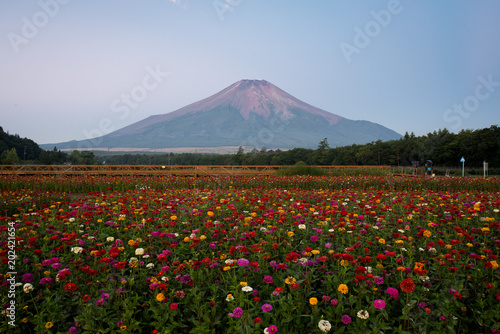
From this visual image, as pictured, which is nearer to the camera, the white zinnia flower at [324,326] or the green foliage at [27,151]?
the white zinnia flower at [324,326]

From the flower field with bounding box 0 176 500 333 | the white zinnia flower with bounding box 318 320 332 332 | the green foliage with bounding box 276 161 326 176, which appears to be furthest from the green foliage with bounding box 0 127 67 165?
the white zinnia flower with bounding box 318 320 332 332

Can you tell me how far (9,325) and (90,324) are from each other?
77 centimetres

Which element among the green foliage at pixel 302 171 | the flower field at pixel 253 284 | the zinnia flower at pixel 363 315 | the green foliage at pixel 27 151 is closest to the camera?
the zinnia flower at pixel 363 315

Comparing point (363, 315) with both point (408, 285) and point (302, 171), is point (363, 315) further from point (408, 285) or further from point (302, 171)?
point (302, 171)

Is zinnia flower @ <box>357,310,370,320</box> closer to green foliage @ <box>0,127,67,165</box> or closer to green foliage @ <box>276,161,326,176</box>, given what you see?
green foliage @ <box>276,161,326,176</box>

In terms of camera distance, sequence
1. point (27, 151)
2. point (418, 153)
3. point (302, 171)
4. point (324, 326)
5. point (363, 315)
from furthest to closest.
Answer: point (27, 151) → point (418, 153) → point (302, 171) → point (363, 315) → point (324, 326)

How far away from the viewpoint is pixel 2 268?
353 cm

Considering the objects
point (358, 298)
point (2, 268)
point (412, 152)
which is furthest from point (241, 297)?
point (412, 152)

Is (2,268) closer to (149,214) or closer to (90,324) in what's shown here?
(90,324)

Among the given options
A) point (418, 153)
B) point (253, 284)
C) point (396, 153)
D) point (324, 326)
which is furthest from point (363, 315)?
point (396, 153)

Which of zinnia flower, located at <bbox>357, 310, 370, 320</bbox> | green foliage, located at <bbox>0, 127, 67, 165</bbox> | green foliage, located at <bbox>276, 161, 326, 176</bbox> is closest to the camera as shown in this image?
zinnia flower, located at <bbox>357, 310, 370, 320</bbox>

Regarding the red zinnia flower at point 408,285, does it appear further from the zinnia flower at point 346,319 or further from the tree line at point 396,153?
the tree line at point 396,153

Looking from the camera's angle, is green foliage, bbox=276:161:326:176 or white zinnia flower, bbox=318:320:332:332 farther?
green foliage, bbox=276:161:326:176

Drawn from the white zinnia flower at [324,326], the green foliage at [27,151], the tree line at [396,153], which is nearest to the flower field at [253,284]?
the white zinnia flower at [324,326]
